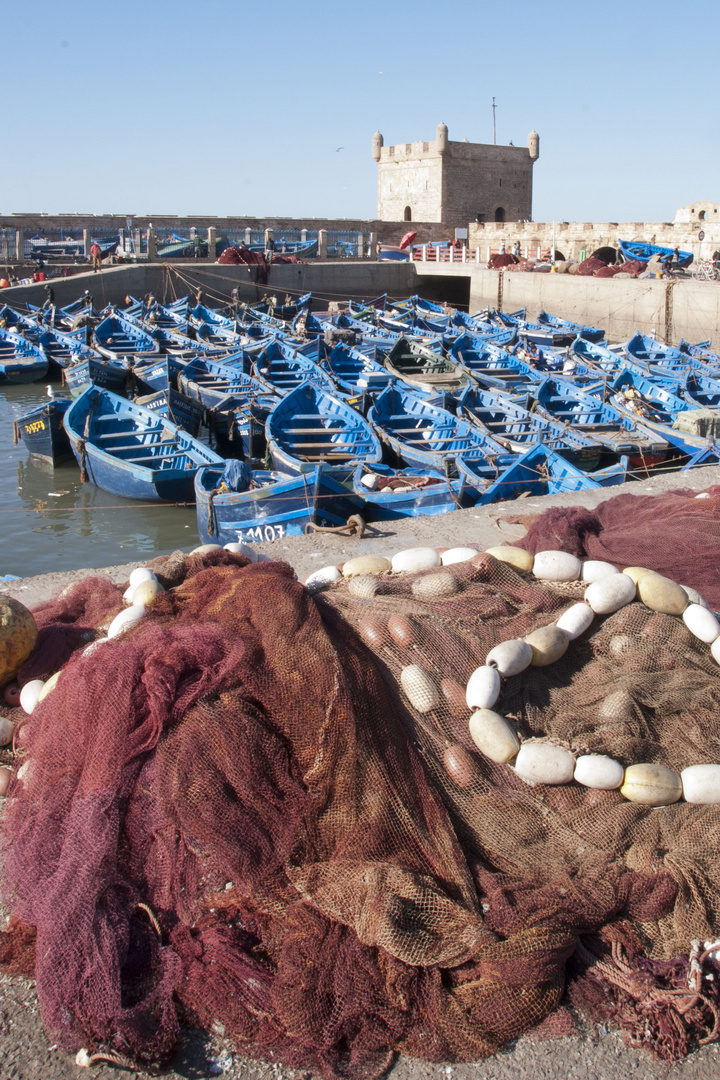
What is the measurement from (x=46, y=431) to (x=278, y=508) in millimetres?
7528

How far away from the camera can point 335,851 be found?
2721mm

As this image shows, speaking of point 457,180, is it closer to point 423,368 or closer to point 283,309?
point 283,309

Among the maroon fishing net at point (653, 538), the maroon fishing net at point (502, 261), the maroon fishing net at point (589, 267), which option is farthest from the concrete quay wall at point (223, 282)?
the maroon fishing net at point (653, 538)

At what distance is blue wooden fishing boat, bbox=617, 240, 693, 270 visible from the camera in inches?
1243

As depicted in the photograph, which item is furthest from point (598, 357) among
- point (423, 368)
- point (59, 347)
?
point (59, 347)

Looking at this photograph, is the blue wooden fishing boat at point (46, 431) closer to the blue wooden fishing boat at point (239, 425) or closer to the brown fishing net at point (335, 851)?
the blue wooden fishing boat at point (239, 425)

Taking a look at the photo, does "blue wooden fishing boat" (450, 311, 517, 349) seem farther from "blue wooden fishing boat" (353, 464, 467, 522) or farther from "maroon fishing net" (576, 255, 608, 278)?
"blue wooden fishing boat" (353, 464, 467, 522)

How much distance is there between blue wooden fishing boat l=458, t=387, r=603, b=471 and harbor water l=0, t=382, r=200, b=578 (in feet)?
15.4

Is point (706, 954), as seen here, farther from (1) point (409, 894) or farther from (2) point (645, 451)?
(2) point (645, 451)

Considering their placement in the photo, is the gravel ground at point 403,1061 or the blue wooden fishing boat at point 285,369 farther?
the blue wooden fishing boat at point 285,369

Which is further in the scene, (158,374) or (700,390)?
(158,374)

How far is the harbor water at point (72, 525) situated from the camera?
11.4 metres

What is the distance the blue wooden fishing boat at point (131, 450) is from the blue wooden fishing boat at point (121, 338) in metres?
7.19

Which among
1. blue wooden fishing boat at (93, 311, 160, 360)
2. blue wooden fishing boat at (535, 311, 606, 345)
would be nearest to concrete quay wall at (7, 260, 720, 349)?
blue wooden fishing boat at (535, 311, 606, 345)
